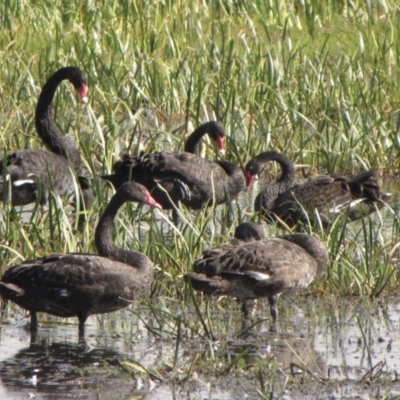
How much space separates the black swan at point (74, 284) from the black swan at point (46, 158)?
2601 mm

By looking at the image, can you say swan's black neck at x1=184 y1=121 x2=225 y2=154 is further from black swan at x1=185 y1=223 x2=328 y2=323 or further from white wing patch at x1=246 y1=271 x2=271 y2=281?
white wing patch at x1=246 y1=271 x2=271 y2=281

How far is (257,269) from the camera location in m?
8.23

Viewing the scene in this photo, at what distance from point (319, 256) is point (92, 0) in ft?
25.8

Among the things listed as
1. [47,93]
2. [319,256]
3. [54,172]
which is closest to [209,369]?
[319,256]

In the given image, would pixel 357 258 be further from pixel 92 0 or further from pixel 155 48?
pixel 92 0

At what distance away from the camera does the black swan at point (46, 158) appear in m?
10.7

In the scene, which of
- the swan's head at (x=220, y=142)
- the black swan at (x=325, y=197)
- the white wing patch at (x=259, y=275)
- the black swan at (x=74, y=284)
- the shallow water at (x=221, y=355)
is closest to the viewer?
the shallow water at (x=221, y=355)

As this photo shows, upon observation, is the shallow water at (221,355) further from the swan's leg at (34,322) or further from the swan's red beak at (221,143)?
the swan's red beak at (221,143)

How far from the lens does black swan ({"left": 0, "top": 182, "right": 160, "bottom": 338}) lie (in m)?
7.70

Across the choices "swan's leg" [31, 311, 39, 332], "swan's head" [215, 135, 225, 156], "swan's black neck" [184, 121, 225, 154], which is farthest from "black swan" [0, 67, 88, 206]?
"swan's leg" [31, 311, 39, 332]

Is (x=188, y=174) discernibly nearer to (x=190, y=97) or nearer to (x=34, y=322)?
(x=190, y=97)

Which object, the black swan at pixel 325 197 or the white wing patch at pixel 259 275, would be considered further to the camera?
the black swan at pixel 325 197

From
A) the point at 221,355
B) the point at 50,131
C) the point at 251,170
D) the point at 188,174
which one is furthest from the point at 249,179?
the point at 221,355

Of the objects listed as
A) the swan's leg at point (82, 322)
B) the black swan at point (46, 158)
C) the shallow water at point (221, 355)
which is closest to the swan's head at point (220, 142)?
the black swan at point (46, 158)
